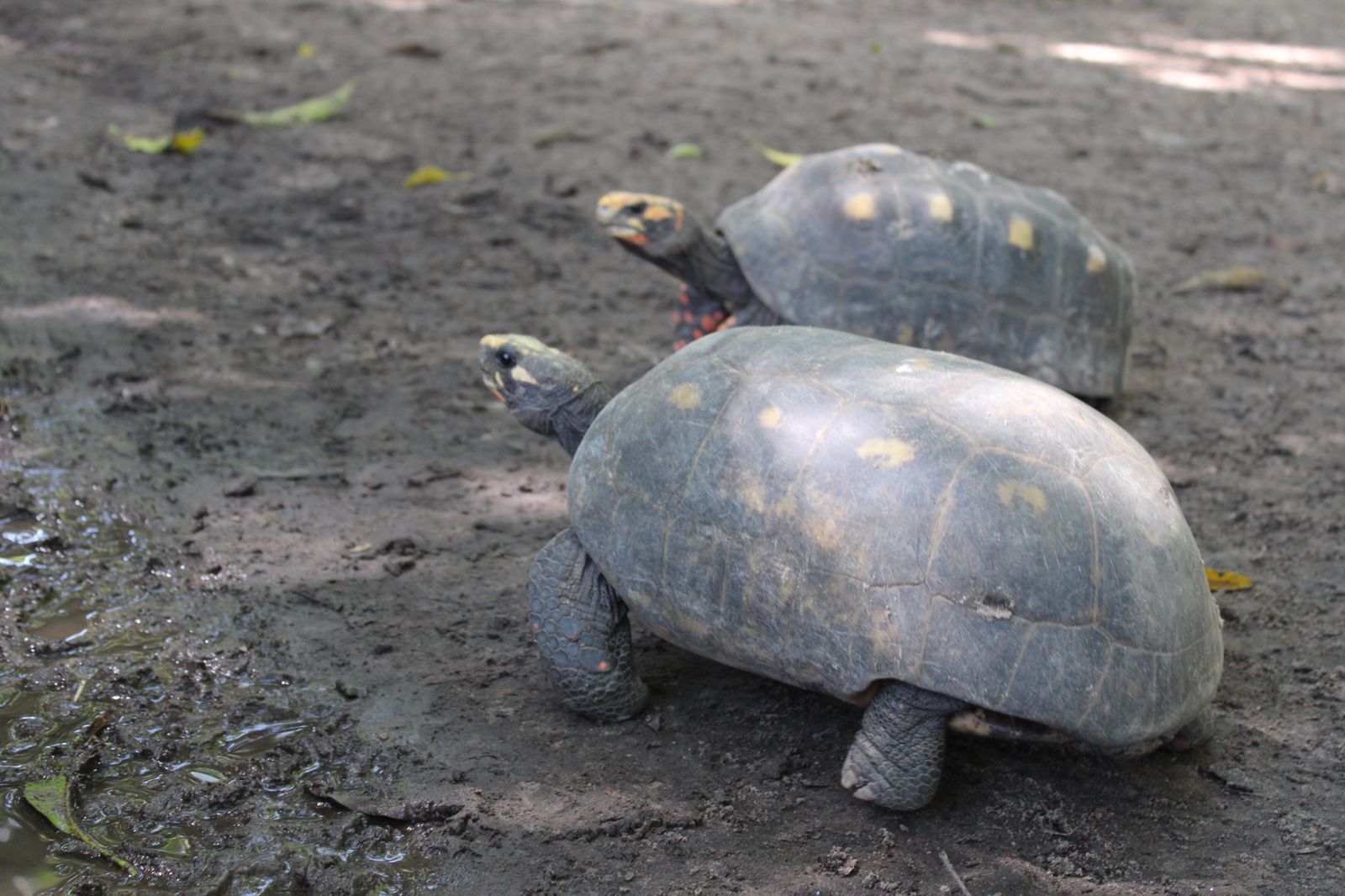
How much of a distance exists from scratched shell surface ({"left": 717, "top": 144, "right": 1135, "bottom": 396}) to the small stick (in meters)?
2.22

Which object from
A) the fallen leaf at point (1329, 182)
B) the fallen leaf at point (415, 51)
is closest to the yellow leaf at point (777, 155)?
the fallen leaf at point (415, 51)

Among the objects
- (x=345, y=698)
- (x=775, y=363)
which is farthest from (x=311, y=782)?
(x=775, y=363)

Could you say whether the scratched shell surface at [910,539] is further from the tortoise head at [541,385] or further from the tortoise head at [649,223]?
the tortoise head at [649,223]

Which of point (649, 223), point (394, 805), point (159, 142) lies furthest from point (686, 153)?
point (394, 805)

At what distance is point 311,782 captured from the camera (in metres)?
2.54

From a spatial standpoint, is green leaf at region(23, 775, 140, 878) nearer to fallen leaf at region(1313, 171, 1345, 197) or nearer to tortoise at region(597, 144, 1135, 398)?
tortoise at region(597, 144, 1135, 398)

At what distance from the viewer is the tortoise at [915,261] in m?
4.24

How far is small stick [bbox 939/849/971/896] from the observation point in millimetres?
2334

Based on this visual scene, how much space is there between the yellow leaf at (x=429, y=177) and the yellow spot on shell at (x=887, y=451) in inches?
162

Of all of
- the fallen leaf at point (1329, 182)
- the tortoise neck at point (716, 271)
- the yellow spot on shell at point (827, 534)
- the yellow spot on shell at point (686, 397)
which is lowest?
the fallen leaf at point (1329, 182)

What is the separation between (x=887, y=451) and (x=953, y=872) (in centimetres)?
91

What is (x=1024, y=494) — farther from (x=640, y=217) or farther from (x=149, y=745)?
(x=640, y=217)

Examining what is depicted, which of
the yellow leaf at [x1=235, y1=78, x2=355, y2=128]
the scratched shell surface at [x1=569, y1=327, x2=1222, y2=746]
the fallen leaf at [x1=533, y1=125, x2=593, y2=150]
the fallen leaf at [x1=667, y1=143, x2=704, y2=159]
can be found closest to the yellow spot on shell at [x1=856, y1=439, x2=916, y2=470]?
the scratched shell surface at [x1=569, y1=327, x2=1222, y2=746]

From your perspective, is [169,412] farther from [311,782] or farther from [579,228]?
[579,228]
